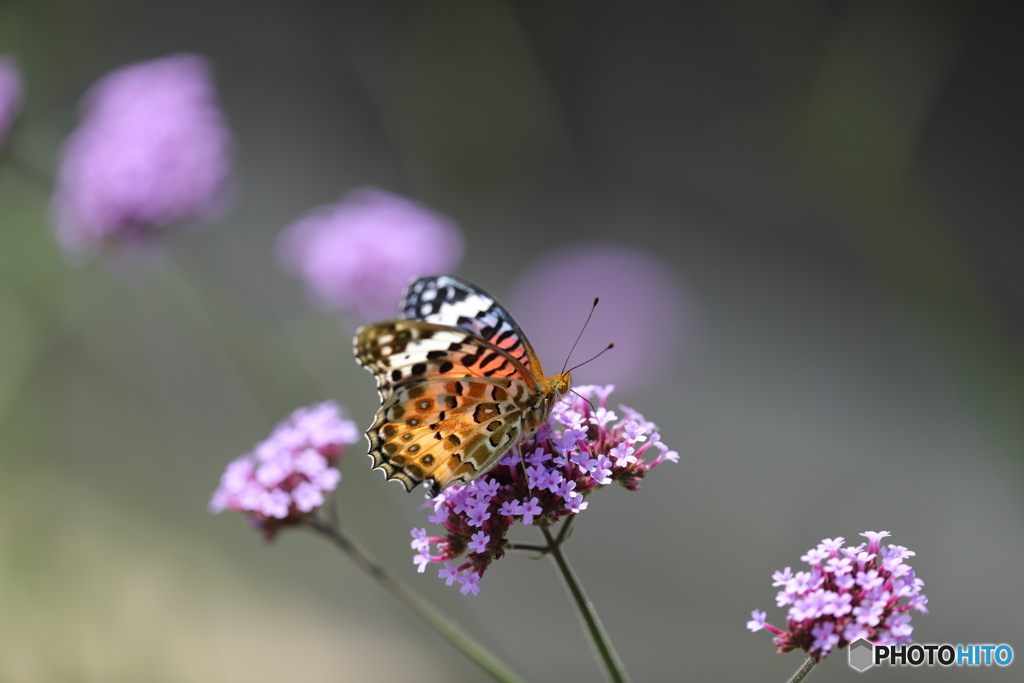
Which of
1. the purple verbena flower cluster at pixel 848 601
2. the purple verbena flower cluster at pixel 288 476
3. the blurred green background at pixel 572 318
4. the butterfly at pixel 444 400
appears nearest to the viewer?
the purple verbena flower cluster at pixel 848 601

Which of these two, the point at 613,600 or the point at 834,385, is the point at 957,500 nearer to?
the point at 834,385

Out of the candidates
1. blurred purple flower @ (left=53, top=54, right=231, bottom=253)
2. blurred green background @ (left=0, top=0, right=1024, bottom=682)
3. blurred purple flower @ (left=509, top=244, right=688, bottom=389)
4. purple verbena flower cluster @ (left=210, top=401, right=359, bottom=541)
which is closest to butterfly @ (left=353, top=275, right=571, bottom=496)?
purple verbena flower cluster @ (left=210, top=401, right=359, bottom=541)

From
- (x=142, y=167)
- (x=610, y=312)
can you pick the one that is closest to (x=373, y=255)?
(x=142, y=167)

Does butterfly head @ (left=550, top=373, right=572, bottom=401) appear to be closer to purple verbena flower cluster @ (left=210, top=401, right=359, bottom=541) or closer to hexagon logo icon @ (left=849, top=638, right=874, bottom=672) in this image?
purple verbena flower cluster @ (left=210, top=401, right=359, bottom=541)

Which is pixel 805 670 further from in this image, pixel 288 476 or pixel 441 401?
pixel 288 476

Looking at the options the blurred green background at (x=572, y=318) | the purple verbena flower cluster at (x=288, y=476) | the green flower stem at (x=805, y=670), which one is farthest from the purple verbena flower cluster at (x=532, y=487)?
the blurred green background at (x=572, y=318)

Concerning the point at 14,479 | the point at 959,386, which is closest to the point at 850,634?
the point at 959,386

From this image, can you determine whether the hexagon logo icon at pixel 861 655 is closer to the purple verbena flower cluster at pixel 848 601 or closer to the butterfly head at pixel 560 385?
the purple verbena flower cluster at pixel 848 601
